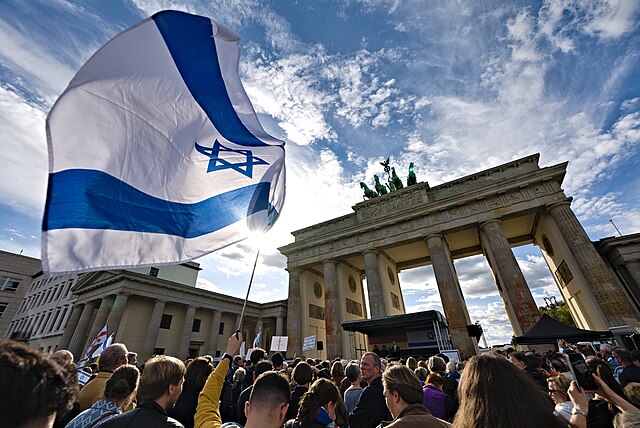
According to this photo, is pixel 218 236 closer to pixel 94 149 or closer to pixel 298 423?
pixel 94 149

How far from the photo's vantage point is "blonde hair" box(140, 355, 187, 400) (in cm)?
208

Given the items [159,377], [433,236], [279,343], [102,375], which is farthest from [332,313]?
[159,377]

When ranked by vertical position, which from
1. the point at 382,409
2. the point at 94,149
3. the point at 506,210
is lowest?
the point at 382,409

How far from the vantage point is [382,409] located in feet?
10.9

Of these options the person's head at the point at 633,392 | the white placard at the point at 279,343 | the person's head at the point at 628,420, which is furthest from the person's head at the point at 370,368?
the white placard at the point at 279,343

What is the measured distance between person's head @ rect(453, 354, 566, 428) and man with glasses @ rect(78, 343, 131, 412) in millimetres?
3601

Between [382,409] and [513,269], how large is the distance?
20125mm

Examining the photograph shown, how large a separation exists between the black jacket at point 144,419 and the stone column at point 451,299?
2034 centimetres

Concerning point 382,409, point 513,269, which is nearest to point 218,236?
point 382,409

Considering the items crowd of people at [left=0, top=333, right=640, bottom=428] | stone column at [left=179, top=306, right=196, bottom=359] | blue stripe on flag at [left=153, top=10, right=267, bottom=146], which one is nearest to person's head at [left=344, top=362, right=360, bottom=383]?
crowd of people at [left=0, top=333, right=640, bottom=428]

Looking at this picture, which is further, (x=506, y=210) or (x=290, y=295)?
(x=290, y=295)

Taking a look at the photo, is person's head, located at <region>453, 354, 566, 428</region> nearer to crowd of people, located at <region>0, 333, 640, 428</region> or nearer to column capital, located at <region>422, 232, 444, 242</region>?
crowd of people, located at <region>0, 333, 640, 428</region>

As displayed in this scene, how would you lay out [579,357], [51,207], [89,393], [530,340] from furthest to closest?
[530,340] < [89,393] < [579,357] < [51,207]

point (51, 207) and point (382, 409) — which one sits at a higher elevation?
point (51, 207)
